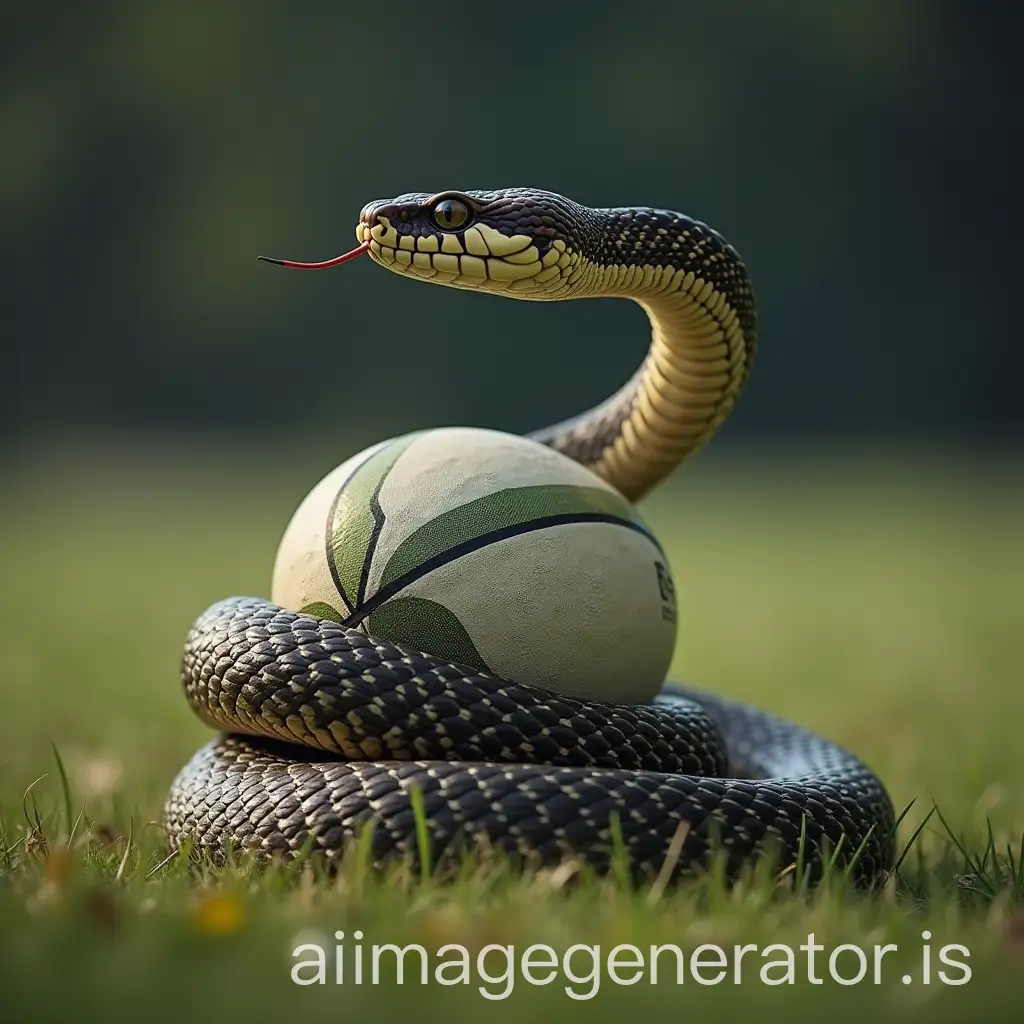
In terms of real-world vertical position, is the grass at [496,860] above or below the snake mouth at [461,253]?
below

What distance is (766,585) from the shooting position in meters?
12.4

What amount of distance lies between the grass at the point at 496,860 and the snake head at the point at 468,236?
142 centimetres

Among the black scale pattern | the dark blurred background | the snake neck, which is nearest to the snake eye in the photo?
the snake neck

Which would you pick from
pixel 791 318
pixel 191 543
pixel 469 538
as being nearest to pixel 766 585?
pixel 191 543

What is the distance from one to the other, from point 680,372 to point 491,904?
6.40ft

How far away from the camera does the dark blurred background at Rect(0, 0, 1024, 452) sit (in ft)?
101

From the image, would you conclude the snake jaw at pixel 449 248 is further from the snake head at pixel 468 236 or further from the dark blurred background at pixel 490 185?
the dark blurred background at pixel 490 185

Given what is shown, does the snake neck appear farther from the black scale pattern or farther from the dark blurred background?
the dark blurred background

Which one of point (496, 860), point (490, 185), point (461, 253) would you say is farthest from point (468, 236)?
point (490, 185)

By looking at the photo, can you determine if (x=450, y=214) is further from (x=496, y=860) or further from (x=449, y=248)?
(x=496, y=860)

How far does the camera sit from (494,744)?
10.4 feet

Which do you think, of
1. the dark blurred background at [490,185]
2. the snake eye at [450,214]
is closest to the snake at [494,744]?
the snake eye at [450,214]

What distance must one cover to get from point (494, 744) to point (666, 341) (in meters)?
1.44

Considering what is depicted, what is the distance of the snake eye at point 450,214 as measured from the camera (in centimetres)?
352
